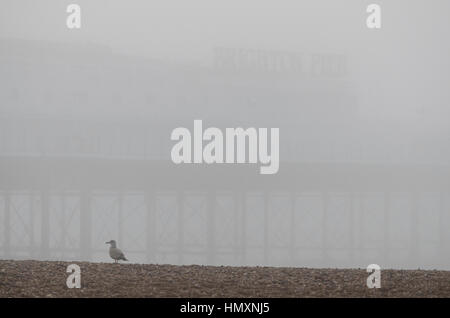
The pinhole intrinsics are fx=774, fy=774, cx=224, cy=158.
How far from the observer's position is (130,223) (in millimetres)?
100500

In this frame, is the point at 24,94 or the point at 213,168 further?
the point at 24,94

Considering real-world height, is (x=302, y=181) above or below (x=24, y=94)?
below

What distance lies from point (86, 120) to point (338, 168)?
16345mm

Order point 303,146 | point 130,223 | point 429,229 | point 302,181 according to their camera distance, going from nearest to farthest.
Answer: point 302,181, point 303,146, point 429,229, point 130,223

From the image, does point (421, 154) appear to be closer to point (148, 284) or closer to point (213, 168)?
point (213, 168)

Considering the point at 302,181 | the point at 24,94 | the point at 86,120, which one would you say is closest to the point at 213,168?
the point at 302,181
